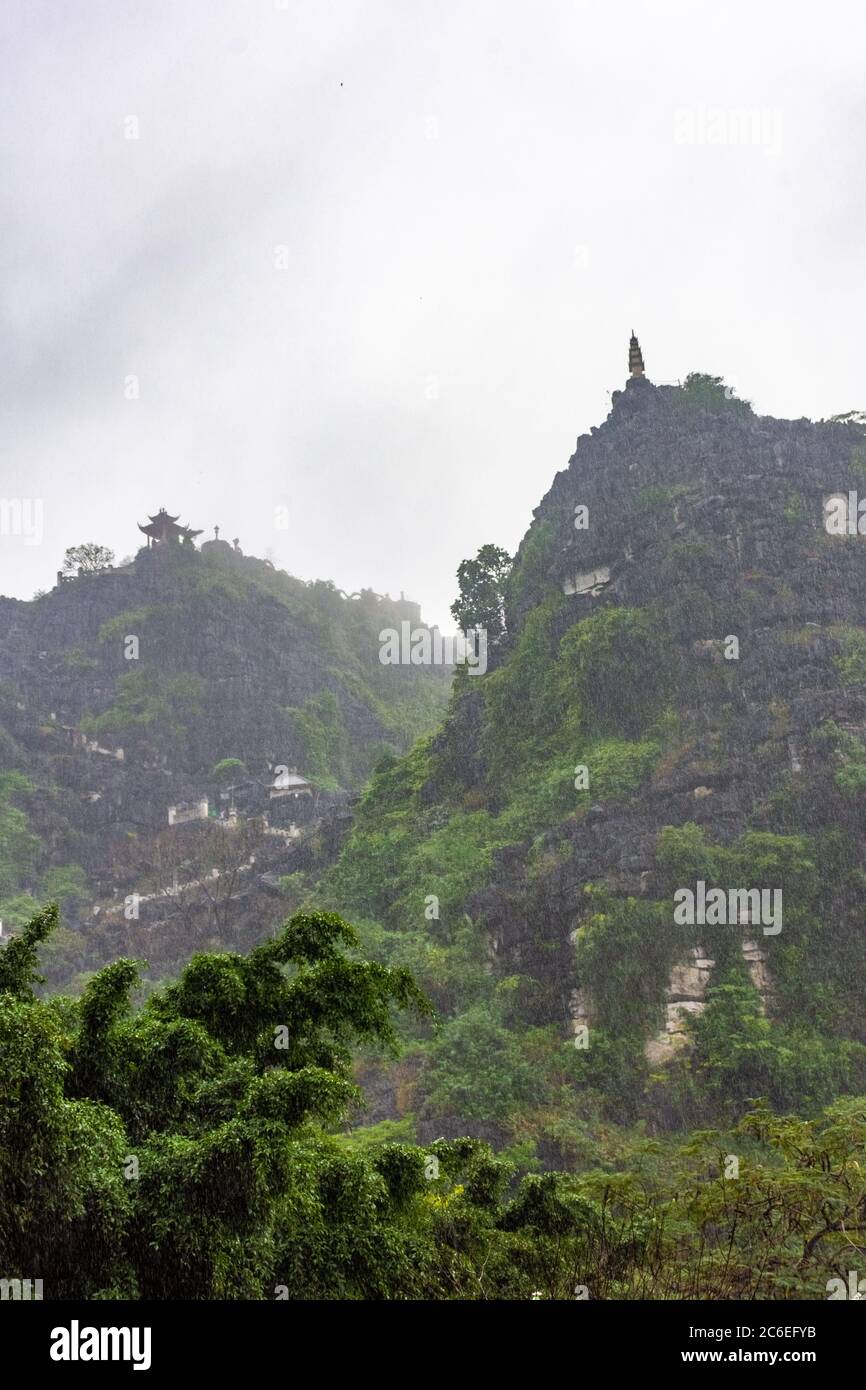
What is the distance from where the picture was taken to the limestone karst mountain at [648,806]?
21.2 m

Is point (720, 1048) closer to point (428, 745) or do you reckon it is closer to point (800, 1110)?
point (800, 1110)

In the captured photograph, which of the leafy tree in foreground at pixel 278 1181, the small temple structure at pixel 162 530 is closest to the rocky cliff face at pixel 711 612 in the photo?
the leafy tree in foreground at pixel 278 1181

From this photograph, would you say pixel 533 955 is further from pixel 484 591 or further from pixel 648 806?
pixel 484 591

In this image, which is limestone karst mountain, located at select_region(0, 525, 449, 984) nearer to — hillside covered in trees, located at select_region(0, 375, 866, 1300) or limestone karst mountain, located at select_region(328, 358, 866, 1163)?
hillside covered in trees, located at select_region(0, 375, 866, 1300)

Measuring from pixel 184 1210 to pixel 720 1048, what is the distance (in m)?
15.8

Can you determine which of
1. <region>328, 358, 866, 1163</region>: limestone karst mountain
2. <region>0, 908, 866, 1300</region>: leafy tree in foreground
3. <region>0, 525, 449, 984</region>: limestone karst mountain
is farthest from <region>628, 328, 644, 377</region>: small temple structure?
<region>0, 908, 866, 1300</region>: leafy tree in foreground

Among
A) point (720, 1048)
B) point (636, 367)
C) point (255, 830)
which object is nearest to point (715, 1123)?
point (720, 1048)

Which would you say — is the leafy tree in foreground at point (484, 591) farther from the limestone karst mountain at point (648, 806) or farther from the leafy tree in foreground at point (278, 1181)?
the leafy tree in foreground at point (278, 1181)

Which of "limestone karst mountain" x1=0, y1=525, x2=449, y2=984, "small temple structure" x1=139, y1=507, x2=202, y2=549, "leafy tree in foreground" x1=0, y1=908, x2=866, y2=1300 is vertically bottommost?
"leafy tree in foreground" x1=0, y1=908, x2=866, y2=1300

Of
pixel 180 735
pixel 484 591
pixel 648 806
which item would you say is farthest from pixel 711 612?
pixel 180 735

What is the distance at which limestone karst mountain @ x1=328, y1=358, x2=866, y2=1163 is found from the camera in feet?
69.6

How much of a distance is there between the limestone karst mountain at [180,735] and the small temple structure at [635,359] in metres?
22.2

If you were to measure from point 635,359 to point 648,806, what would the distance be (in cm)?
2294

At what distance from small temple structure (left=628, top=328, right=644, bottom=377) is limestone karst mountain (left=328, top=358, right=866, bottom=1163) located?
0.13 meters
